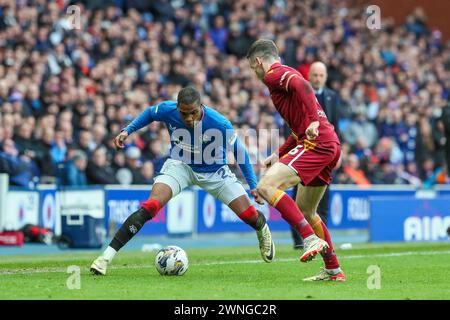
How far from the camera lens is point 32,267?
12.7 metres

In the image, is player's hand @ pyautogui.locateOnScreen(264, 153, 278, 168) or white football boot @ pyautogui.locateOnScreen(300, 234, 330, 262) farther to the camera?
player's hand @ pyautogui.locateOnScreen(264, 153, 278, 168)

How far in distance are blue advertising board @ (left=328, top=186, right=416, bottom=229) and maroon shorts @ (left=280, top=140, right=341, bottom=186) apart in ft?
39.6

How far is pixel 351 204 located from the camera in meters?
23.2

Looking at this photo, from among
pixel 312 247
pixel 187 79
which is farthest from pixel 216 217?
pixel 312 247

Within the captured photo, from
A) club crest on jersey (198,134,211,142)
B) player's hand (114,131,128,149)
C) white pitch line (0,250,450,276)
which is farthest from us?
white pitch line (0,250,450,276)

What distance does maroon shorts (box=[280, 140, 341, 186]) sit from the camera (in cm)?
1018

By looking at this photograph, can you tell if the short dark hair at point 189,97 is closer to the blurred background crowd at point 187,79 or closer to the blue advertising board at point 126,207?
the blurred background crowd at point 187,79

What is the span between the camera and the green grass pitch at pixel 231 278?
9.18 metres

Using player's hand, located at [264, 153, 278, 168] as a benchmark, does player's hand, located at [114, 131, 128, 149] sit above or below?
above

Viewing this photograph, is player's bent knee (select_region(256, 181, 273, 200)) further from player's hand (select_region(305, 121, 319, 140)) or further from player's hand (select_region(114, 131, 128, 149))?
player's hand (select_region(114, 131, 128, 149))

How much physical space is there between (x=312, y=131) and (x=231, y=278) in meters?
2.09

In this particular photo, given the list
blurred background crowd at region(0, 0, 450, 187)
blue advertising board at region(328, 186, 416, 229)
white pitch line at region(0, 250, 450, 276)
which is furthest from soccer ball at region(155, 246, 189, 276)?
blue advertising board at region(328, 186, 416, 229)

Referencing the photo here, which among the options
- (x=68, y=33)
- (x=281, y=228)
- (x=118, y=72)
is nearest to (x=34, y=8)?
(x=68, y=33)

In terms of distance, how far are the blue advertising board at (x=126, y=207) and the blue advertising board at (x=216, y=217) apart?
2.92 ft
